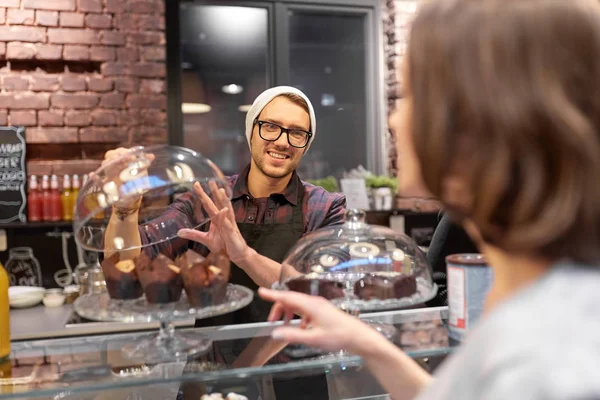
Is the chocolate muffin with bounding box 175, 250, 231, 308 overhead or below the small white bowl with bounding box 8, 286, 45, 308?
overhead

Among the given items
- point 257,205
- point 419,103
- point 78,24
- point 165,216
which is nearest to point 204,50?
point 78,24

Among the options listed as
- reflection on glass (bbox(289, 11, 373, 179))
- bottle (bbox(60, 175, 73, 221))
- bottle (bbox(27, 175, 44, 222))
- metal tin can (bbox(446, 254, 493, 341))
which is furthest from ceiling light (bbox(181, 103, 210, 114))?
metal tin can (bbox(446, 254, 493, 341))

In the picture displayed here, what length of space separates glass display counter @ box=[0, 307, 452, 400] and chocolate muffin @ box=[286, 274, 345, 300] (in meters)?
0.12

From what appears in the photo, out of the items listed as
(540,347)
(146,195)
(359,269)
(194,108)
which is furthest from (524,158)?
(194,108)

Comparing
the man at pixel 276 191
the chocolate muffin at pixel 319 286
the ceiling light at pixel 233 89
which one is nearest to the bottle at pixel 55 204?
the ceiling light at pixel 233 89

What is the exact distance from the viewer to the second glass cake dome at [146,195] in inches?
42.9

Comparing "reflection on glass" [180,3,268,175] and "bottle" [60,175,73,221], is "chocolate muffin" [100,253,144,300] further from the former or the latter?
"reflection on glass" [180,3,268,175]

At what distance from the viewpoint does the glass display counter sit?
0.98 meters

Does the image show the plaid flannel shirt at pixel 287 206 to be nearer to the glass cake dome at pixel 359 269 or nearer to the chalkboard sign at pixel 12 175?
the glass cake dome at pixel 359 269

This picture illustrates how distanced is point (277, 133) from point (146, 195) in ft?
2.52

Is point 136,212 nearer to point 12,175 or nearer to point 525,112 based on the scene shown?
point 525,112

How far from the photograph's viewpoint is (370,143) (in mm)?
4102

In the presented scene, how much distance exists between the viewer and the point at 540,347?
52 centimetres

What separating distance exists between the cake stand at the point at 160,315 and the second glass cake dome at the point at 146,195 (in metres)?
0.18
